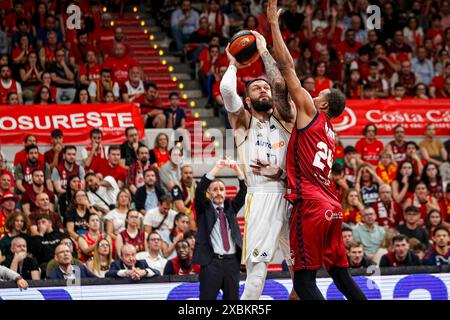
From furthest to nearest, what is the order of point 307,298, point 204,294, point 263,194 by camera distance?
1. point 204,294
2. point 263,194
3. point 307,298

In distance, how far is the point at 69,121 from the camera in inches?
640

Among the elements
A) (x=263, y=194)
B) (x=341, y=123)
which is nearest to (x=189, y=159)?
(x=341, y=123)

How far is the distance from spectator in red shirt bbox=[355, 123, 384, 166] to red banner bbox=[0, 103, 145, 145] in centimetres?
367

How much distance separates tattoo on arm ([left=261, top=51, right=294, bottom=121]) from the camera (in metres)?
8.77

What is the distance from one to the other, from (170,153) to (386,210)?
336cm

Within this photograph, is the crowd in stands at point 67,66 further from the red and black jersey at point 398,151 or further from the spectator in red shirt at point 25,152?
the red and black jersey at point 398,151

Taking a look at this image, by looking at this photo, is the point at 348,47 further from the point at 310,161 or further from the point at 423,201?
the point at 310,161

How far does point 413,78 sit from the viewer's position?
1917 centimetres

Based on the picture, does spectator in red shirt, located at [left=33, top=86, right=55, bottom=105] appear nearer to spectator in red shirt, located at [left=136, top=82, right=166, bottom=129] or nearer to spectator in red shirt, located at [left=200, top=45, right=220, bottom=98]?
spectator in red shirt, located at [left=136, top=82, right=166, bottom=129]

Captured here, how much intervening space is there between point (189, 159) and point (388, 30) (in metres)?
6.35

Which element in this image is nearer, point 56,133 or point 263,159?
point 263,159

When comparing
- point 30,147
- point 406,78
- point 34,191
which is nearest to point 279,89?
point 34,191

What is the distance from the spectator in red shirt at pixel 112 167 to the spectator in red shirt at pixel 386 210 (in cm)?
382

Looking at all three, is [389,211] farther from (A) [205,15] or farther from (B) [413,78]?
(A) [205,15]
